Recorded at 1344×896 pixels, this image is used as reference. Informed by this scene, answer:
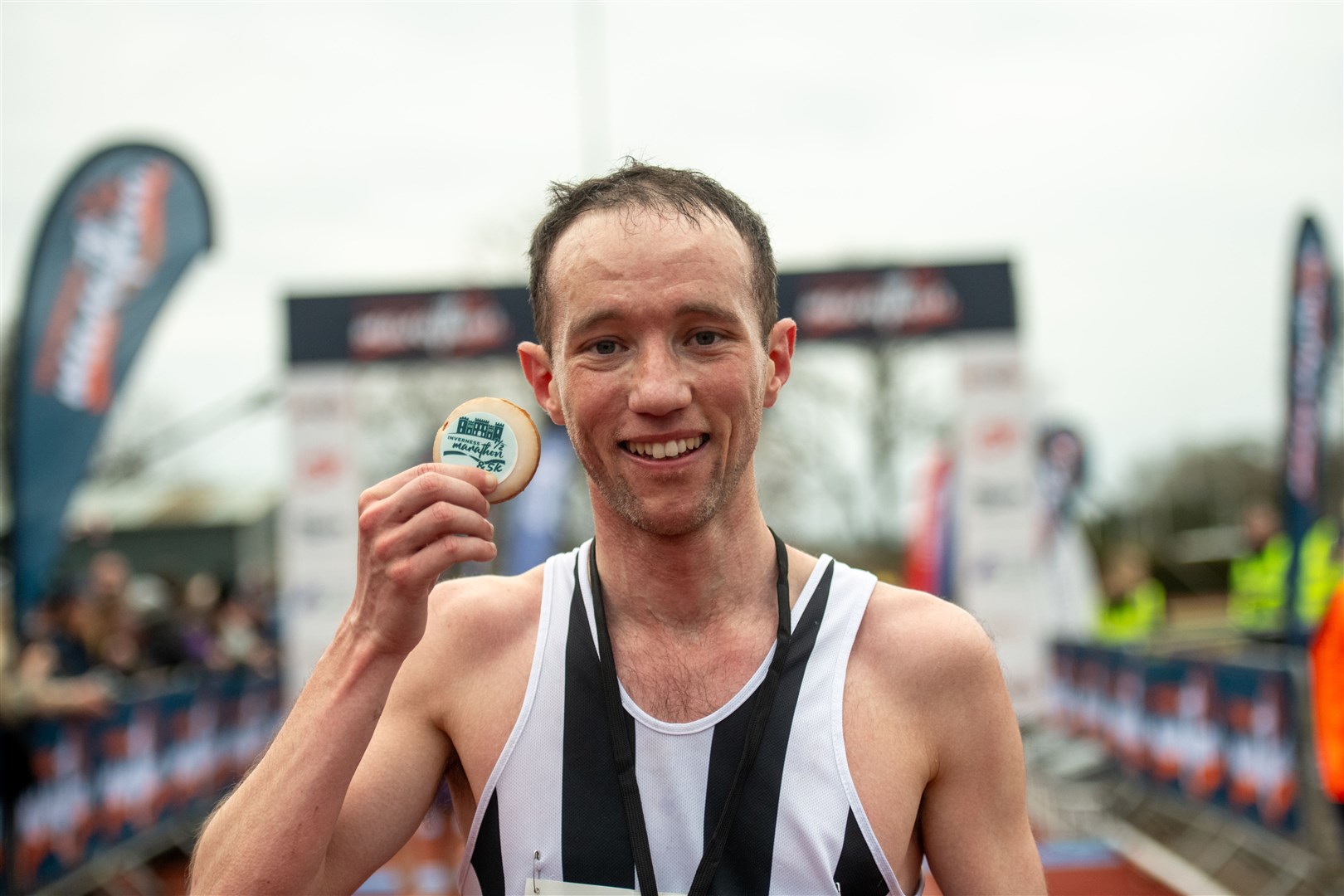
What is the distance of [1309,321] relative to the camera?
30.5ft

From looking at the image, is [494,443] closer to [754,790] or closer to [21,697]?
[754,790]

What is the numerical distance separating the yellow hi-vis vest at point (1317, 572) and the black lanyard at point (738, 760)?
8388 millimetres

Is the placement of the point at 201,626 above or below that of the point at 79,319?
below

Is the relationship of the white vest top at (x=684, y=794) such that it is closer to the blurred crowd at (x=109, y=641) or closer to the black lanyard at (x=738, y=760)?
the black lanyard at (x=738, y=760)

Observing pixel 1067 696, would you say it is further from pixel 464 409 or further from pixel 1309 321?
pixel 464 409

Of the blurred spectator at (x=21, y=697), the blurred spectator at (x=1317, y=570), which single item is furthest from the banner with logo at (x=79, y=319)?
the blurred spectator at (x=1317, y=570)

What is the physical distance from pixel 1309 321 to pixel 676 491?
8.93 m

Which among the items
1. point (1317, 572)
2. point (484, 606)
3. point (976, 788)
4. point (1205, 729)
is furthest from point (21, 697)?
point (1317, 572)

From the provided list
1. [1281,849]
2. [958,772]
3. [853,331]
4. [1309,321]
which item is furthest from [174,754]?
[1309,321]

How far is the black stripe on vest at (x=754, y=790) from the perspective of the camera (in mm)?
1960

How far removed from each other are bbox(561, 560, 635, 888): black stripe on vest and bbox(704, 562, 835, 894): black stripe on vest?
159 mm

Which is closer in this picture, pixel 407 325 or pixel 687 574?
pixel 687 574

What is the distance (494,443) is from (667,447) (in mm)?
317

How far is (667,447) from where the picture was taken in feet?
6.59
